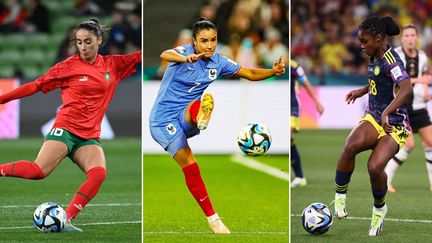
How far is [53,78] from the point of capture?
29.2 ft

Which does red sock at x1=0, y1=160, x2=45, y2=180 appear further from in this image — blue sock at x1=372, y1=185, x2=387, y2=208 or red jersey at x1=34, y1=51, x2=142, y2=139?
blue sock at x1=372, y1=185, x2=387, y2=208

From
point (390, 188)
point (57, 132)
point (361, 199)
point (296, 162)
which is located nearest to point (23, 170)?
point (57, 132)

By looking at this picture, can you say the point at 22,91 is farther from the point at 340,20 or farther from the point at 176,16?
the point at 340,20

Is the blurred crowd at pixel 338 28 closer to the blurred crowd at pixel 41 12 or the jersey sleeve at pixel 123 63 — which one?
the blurred crowd at pixel 41 12

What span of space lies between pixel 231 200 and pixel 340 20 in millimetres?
17087

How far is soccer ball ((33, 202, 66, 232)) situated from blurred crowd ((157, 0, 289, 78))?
12.1 metres

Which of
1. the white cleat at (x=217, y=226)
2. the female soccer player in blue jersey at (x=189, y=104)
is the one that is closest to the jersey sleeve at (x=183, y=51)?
the female soccer player in blue jersey at (x=189, y=104)

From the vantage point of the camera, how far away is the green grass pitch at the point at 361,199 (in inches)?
350

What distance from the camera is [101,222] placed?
9.63 m

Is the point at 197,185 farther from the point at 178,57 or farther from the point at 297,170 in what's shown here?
the point at 297,170

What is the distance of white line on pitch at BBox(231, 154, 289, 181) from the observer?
15.2 meters

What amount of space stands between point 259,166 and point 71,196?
18.4ft

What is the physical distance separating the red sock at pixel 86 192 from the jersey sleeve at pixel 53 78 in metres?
0.85

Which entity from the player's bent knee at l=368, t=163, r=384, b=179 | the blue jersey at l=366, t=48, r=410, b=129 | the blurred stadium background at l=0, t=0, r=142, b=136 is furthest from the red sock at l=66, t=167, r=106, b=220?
the blurred stadium background at l=0, t=0, r=142, b=136
